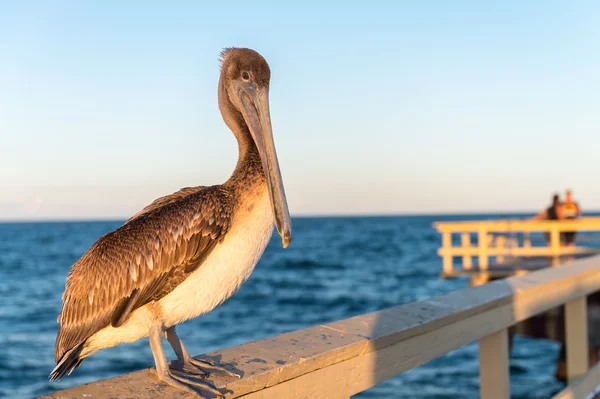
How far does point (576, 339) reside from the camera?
3.36 m

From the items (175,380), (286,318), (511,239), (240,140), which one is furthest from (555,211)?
(175,380)

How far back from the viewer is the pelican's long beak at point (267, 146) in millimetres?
1991

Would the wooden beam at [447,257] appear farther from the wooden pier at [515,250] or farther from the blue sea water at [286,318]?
the blue sea water at [286,318]

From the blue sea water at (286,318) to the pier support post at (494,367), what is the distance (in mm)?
10080

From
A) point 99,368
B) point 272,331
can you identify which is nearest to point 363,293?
point 272,331

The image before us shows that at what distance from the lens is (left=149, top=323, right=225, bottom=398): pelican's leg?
1532 millimetres

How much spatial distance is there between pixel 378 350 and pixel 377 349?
0.01 metres

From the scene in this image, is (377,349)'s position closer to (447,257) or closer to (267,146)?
(267,146)

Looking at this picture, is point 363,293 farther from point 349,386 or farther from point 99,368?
point 349,386

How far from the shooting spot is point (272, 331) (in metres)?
20.5

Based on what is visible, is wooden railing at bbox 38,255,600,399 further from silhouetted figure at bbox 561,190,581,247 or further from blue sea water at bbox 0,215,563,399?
silhouetted figure at bbox 561,190,581,247

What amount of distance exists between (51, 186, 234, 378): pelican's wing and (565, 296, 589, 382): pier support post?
225 centimetres

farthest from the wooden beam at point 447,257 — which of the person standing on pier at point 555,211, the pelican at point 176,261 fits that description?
the pelican at point 176,261

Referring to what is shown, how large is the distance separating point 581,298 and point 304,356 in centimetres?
230
